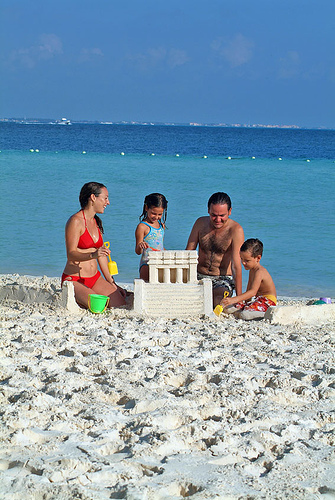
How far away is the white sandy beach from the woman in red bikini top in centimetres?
63

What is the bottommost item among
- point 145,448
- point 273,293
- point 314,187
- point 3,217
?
point 145,448

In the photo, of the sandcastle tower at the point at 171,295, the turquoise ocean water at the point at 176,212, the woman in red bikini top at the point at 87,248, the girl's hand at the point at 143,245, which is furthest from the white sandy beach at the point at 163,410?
the turquoise ocean water at the point at 176,212

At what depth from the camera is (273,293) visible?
5.93 m

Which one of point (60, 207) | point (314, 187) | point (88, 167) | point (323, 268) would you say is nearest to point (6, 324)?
point (323, 268)

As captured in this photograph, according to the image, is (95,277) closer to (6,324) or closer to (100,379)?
(6,324)

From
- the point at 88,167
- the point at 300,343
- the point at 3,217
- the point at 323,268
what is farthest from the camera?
the point at 88,167

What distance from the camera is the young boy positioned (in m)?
5.51

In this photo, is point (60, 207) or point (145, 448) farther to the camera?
point (60, 207)

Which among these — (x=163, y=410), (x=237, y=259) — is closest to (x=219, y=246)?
(x=237, y=259)

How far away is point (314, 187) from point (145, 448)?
20006 millimetres

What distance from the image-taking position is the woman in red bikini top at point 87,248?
557 cm

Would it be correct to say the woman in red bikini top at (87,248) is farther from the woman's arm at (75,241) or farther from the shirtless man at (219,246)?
the shirtless man at (219,246)

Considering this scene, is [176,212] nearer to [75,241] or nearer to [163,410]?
[75,241]

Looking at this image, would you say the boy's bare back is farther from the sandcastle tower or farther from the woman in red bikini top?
the woman in red bikini top
